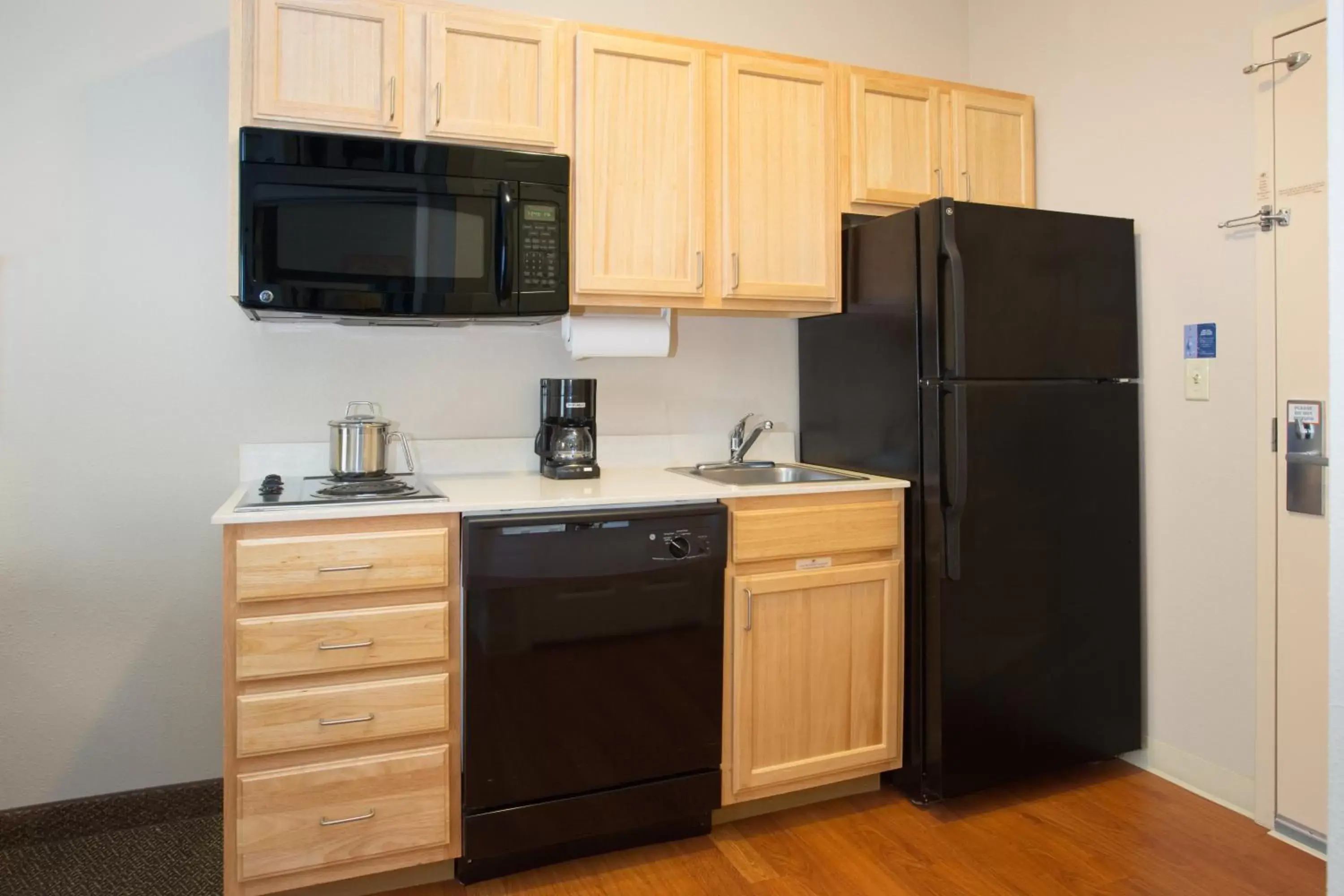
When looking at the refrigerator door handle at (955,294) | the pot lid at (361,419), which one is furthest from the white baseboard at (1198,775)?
the pot lid at (361,419)

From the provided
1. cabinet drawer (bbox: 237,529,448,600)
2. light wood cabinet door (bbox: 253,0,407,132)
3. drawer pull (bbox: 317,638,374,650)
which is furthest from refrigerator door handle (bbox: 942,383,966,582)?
light wood cabinet door (bbox: 253,0,407,132)

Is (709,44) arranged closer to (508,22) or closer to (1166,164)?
Result: (508,22)

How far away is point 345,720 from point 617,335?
4.10 ft

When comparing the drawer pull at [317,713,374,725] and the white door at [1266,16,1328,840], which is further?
the white door at [1266,16,1328,840]

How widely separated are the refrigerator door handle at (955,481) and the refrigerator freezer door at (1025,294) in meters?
0.07

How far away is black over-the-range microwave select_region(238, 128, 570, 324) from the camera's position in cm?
188

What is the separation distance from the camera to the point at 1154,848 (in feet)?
6.57

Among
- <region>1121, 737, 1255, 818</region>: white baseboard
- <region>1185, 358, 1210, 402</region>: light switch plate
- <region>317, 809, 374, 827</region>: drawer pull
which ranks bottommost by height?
<region>1121, 737, 1255, 818</region>: white baseboard

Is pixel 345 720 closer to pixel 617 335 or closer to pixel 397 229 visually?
pixel 397 229

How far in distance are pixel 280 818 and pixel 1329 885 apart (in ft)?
5.79

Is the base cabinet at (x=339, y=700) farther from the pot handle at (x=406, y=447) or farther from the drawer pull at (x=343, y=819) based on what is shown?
the pot handle at (x=406, y=447)

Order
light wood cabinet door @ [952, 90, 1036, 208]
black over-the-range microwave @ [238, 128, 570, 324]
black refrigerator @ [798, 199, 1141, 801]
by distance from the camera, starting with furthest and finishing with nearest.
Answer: light wood cabinet door @ [952, 90, 1036, 208], black refrigerator @ [798, 199, 1141, 801], black over-the-range microwave @ [238, 128, 570, 324]

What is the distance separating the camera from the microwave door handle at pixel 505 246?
6.77ft

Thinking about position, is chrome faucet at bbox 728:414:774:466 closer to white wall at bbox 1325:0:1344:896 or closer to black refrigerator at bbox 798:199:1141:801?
black refrigerator at bbox 798:199:1141:801
